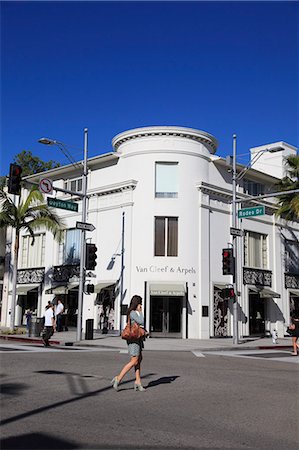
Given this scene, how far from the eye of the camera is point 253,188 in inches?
1348

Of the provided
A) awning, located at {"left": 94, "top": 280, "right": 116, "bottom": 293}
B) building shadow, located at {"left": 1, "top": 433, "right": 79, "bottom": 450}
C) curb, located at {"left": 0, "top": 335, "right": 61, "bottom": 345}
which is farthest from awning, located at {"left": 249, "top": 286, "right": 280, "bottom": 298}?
building shadow, located at {"left": 1, "top": 433, "right": 79, "bottom": 450}

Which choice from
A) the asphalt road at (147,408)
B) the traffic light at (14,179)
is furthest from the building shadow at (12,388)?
the traffic light at (14,179)

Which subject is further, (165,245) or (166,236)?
(166,236)

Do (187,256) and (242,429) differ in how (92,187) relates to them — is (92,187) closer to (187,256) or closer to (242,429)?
(187,256)

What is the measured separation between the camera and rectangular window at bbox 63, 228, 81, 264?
3173cm

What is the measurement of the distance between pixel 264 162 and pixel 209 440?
3622 centimetres

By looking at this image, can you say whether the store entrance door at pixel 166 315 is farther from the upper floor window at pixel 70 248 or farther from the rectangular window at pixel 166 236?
the upper floor window at pixel 70 248

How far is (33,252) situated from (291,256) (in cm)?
1811

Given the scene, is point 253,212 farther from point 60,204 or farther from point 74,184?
point 74,184

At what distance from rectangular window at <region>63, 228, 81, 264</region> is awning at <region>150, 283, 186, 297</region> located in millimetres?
6455

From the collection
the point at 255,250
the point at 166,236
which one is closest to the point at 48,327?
the point at 166,236

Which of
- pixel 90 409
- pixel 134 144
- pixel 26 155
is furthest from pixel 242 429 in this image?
pixel 26 155

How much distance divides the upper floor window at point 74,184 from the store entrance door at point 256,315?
1287cm

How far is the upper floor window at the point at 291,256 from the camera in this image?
1393 inches
